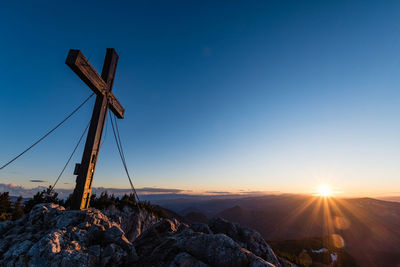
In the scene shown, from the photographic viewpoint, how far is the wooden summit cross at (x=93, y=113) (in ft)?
17.3

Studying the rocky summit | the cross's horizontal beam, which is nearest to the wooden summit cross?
the cross's horizontal beam

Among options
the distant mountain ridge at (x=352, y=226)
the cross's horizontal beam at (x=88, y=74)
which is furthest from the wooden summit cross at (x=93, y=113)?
the distant mountain ridge at (x=352, y=226)

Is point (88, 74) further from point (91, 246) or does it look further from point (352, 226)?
point (352, 226)

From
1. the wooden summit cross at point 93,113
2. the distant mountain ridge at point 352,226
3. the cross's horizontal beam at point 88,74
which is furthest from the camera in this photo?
the distant mountain ridge at point 352,226

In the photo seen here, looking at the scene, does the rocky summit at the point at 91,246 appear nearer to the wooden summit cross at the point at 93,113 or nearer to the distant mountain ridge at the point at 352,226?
the wooden summit cross at the point at 93,113

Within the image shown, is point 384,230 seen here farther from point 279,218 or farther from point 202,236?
point 202,236

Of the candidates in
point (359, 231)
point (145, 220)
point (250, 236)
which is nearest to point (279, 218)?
point (359, 231)

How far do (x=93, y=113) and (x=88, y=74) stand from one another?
141cm

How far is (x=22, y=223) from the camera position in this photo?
15.8 ft

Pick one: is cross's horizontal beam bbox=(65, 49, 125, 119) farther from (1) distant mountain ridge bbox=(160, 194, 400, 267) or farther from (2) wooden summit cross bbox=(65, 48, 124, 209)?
(1) distant mountain ridge bbox=(160, 194, 400, 267)

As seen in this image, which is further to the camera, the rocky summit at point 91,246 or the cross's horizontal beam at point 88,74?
the cross's horizontal beam at point 88,74

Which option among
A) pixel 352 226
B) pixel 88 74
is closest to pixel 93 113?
pixel 88 74

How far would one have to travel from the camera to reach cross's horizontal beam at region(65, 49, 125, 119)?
16.4ft

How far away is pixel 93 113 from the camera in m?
6.32
